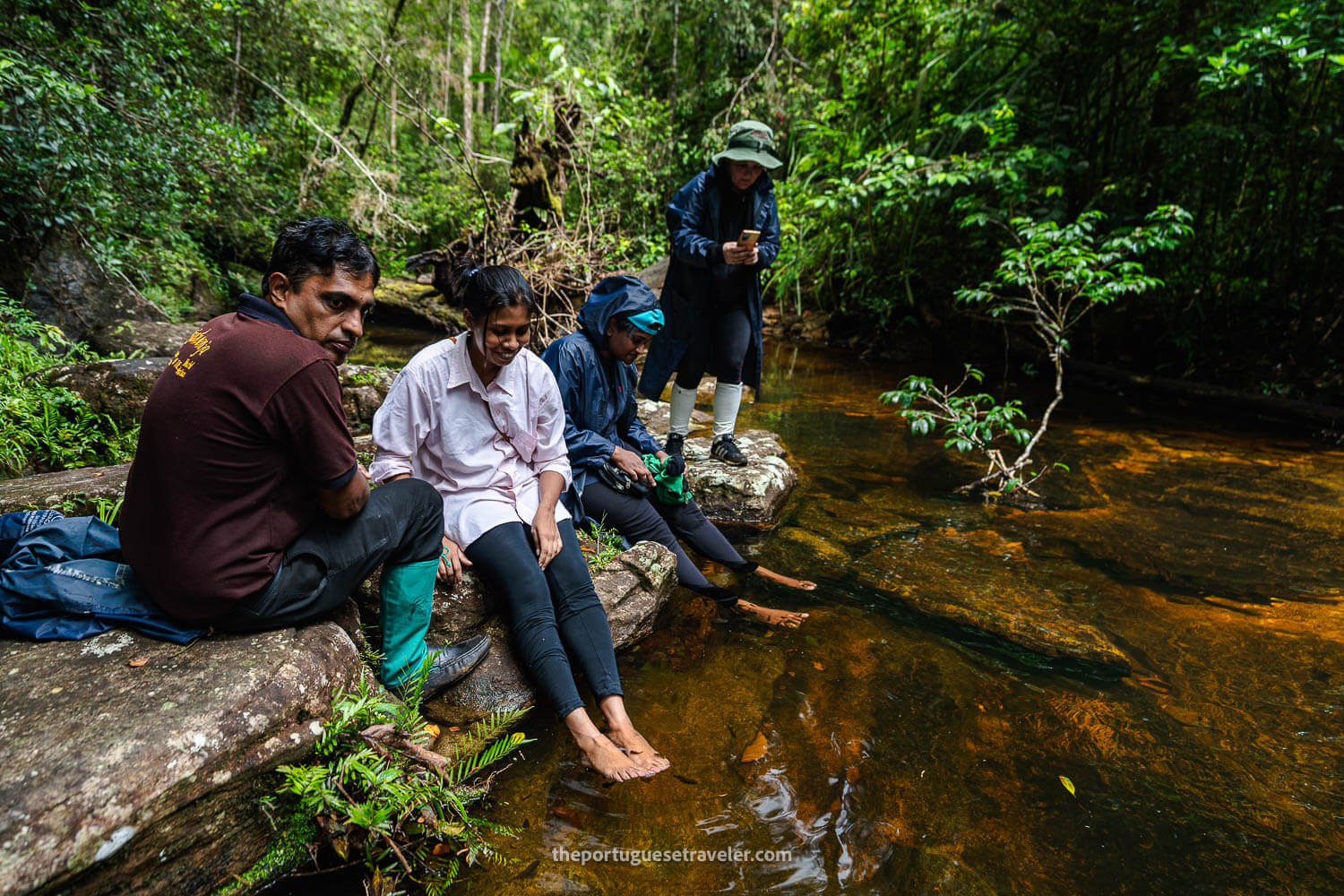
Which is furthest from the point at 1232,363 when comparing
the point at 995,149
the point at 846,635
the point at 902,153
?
the point at 846,635

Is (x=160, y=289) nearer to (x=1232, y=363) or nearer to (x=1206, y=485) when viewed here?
(x=1206, y=485)

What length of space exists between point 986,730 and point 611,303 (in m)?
2.31

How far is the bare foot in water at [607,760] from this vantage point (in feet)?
6.72

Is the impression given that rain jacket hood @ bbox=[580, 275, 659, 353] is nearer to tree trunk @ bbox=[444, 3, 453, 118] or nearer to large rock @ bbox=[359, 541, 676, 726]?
large rock @ bbox=[359, 541, 676, 726]

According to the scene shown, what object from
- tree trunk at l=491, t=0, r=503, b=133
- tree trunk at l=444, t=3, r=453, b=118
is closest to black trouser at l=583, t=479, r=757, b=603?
tree trunk at l=491, t=0, r=503, b=133

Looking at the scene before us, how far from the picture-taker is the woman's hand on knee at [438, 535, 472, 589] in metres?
2.31

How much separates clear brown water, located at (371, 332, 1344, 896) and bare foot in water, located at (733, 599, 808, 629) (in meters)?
0.06

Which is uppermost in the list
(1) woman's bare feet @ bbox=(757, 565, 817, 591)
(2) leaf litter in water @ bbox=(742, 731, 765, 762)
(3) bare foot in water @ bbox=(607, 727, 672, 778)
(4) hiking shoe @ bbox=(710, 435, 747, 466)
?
(4) hiking shoe @ bbox=(710, 435, 747, 466)

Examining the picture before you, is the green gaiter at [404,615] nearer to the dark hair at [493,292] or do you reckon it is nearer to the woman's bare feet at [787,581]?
the dark hair at [493,292]

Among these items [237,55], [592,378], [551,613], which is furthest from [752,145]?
[237,55]

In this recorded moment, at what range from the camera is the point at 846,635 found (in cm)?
298

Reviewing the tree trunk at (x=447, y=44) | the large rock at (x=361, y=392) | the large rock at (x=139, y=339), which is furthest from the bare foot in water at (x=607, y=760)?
the tree trunk at (x=447, y=44)

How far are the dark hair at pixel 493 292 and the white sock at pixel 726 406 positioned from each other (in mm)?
2058

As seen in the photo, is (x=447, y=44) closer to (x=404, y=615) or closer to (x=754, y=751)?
(x=404, y=615)
